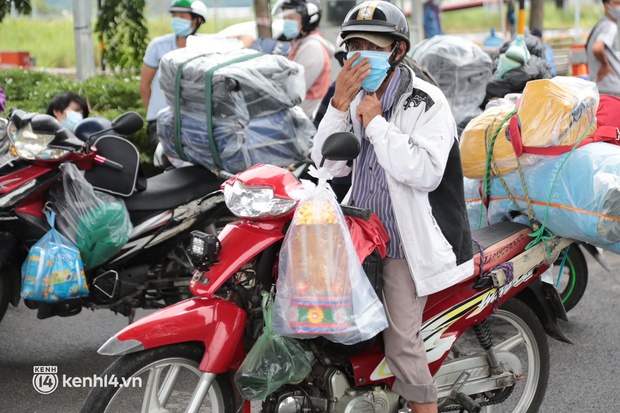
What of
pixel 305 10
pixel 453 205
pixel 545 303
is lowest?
pixel 545 303

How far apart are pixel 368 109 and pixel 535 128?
1027 millimetres

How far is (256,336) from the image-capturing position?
3.44 m

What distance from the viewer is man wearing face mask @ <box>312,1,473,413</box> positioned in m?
3.39

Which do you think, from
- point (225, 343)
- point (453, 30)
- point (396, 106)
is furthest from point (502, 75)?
point (453, 30)

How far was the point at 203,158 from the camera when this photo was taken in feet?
17.0

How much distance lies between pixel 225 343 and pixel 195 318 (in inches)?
5.4

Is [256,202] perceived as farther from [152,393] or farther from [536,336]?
[536,336]

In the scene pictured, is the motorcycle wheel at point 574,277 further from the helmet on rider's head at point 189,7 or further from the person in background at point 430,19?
the person in background at point 430,19

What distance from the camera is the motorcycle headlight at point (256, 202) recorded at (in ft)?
10.8

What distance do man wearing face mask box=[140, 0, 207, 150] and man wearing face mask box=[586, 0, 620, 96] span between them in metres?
3.19

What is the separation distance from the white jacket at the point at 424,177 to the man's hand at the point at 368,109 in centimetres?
5

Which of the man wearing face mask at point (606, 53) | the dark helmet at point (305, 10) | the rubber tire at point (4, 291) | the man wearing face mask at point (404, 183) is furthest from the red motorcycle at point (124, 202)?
the man wearing face mask at point (606, 53)

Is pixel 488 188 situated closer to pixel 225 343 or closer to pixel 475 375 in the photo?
pixel 475 375

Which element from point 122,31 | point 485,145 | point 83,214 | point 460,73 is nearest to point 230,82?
point 83,214
